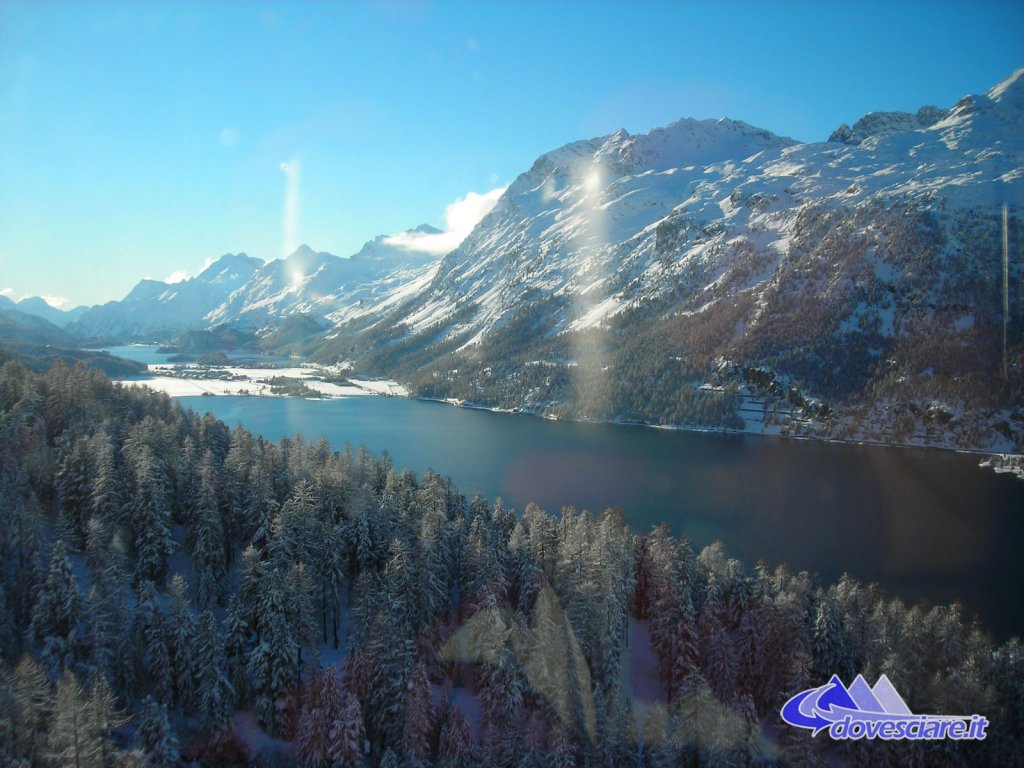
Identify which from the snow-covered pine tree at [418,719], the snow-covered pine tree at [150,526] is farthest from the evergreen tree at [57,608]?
the snow-covered pine tree at [418,719]

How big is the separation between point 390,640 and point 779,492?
89374 mm

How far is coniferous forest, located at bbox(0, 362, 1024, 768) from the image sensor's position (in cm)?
3631

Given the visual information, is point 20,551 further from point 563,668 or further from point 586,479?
point 586,479

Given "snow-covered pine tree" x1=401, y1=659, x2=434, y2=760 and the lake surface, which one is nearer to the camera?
"snow-covered pine tree" x1=401, y1=659, x2=434, y2=760

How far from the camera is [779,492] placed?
108188 mm

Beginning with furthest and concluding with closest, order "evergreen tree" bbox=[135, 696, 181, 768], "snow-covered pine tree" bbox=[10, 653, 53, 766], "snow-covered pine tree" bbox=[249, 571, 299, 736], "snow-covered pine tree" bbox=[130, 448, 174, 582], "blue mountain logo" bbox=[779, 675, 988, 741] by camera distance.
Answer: "snow-covered pine tree" bbox=[130, 448, 174, 582] → "snow-covered pine tree" bbox=[249, 571, 299, 736] → "blue mountain logo" bbox=[779, 675, 988, 741] → "evergreen tree" bbox=[135, 696, 181, 768] → "snow-covered pine tree" bbox=[10, 653, 53, 766]

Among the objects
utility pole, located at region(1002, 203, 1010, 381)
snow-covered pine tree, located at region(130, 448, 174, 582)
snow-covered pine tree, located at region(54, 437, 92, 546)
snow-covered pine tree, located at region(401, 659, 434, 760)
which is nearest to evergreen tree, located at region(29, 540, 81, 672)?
snow-covered pine tree, located at region(130, 448, 174, 582)

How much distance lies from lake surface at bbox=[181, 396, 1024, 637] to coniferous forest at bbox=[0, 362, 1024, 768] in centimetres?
2431

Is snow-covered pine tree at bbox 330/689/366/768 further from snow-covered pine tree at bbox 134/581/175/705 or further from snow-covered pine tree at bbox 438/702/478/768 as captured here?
snow-covered pine tree at bbox 134/581/175/705

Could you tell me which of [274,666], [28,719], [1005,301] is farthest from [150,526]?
[1005,301]

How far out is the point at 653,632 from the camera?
48562 millimetres

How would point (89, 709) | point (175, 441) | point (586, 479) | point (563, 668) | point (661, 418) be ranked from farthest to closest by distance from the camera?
point (661, 418), point (586, 479), point (175, 441), point (563, 668), point (89, 709)

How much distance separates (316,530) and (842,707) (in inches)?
1679

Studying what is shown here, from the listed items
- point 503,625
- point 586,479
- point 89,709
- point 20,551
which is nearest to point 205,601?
point 20,551
